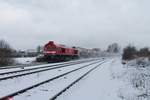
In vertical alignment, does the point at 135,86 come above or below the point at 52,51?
below

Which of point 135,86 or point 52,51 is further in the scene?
point 52,51

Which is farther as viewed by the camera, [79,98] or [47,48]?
[47,48]

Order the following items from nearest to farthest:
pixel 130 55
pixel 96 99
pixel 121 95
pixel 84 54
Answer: pixel 96 99 → pixel 121 95 → pixel 130 55 → pixel 84 54

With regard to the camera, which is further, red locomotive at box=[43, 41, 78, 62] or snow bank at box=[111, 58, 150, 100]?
red locomotive at box=[43, 41, 78, 62]

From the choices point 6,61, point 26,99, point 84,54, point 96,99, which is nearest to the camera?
point 26,99

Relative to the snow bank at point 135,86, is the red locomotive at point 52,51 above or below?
above

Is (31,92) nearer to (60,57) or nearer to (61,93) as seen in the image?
(61,93)

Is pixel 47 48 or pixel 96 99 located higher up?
pixel 47 48

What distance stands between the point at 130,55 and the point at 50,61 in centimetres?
2065

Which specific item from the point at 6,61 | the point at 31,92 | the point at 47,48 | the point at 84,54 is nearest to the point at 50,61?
the point at 47,48

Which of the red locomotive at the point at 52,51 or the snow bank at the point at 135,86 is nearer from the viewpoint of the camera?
the snow bank at the point at 135,86

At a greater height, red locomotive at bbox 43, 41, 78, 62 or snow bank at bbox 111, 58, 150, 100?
red locomotive at bbox 43, 41, 78, 62

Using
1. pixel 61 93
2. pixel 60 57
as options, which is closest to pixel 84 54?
pixel 60 57

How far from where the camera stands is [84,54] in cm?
10112
